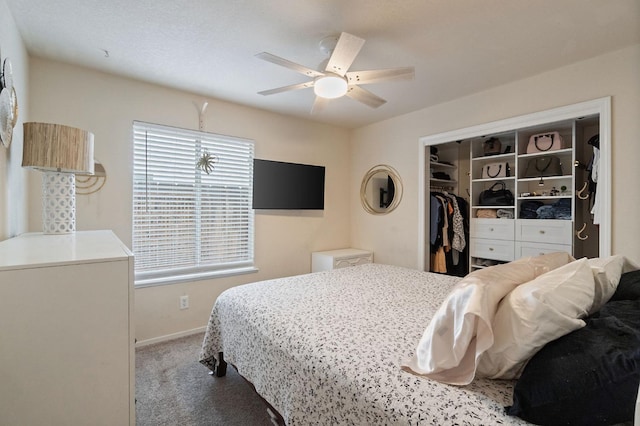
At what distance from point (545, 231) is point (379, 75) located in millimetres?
2537

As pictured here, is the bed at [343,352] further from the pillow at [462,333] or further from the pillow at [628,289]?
the pillow at [628,289]

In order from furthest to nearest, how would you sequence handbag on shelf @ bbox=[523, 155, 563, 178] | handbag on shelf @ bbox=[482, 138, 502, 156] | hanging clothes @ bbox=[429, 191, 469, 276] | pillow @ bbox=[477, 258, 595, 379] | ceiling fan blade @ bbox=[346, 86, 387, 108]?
1. hanging clothes @ bbox=[429, 191, 469, 276]
2. handbag on shelf @ bbox=[482, 138, 502, 156]
3. handbag on shelf @ bbox=[523, 155, 563, 178]
4. ceiling fan blade @ bbox=[346, 86, 387, 108]
5. pillow @ bbox=[477, 258, 595, 379]

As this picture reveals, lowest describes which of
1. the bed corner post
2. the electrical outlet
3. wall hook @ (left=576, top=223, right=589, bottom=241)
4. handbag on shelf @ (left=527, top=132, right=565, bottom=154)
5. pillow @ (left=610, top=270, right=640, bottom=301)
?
the bed corner post

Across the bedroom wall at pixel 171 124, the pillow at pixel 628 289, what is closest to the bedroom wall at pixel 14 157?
the bedroom wall at pixel 171 124

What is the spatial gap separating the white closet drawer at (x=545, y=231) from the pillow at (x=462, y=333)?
2.43 m

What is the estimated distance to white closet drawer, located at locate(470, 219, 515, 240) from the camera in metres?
3.34

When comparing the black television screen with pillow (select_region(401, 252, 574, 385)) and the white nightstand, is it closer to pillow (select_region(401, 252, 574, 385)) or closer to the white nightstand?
the white nightstand

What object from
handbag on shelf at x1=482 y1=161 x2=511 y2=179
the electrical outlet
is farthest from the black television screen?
handbag on shelf at x1=482 y1=161 x2=511 y2=179

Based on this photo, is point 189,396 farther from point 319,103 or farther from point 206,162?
point 319,103

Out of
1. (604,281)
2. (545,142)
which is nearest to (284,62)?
(604,281)

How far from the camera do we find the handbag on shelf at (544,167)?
10.5 feet

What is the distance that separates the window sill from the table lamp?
3.61ft

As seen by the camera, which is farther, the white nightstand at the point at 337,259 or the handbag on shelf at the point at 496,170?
the white nightstand at the point at 337,259

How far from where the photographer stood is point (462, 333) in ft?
3.21
